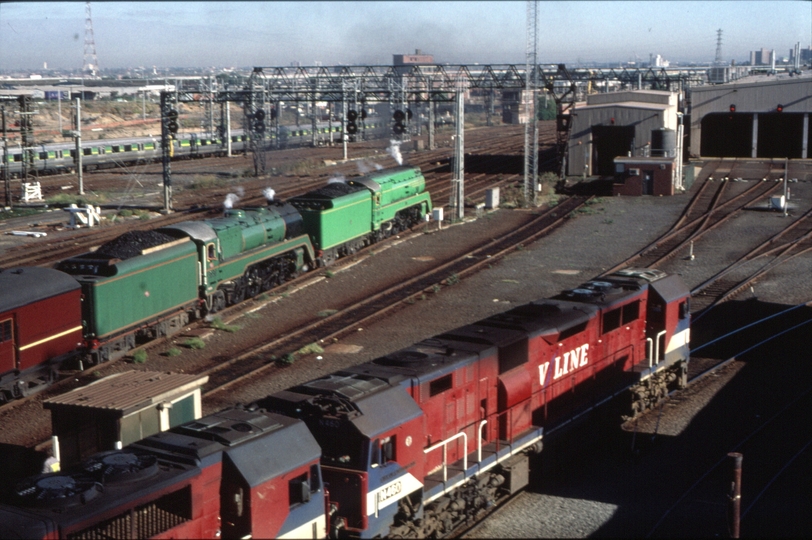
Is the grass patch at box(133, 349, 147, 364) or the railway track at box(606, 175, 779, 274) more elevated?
the railway track at box(606, 175, 779, 274)

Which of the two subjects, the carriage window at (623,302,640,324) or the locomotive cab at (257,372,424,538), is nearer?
the locomotive cab at (257,372,424,538)

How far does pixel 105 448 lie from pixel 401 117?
37022 mm

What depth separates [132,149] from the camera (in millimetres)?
67312

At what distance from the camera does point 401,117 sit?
49125 mm

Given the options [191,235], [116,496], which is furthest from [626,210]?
[116,496]

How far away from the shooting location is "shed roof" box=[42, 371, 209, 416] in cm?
1422

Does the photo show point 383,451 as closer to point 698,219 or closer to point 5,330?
point 5,330

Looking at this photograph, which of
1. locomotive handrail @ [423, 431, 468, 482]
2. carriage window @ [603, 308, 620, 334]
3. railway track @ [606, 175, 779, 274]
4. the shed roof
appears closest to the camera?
locomotive handrail @ [423, 431, 468, 482]

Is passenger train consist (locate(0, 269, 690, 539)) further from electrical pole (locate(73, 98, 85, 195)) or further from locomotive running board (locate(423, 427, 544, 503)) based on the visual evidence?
electrical pole (locate(73, 98, 85, 195))

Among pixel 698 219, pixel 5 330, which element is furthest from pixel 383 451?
pixel 698 219

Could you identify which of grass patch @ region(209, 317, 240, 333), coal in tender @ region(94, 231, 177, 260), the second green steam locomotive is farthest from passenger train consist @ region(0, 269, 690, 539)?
coal in tender @ region(94, 231, 177, 260)

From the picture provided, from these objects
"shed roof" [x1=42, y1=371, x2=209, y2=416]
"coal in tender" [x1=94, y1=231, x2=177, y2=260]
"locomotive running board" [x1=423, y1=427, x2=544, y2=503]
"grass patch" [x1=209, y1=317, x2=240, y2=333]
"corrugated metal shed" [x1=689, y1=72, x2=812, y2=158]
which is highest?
"corrugated metal shed" [x1=689, y1=72, x2=812, y2=158]

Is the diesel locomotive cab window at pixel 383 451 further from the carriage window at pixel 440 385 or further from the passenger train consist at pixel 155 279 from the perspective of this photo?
the passenger train consist at pixel 155 279

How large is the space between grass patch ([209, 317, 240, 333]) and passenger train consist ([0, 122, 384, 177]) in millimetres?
32761
